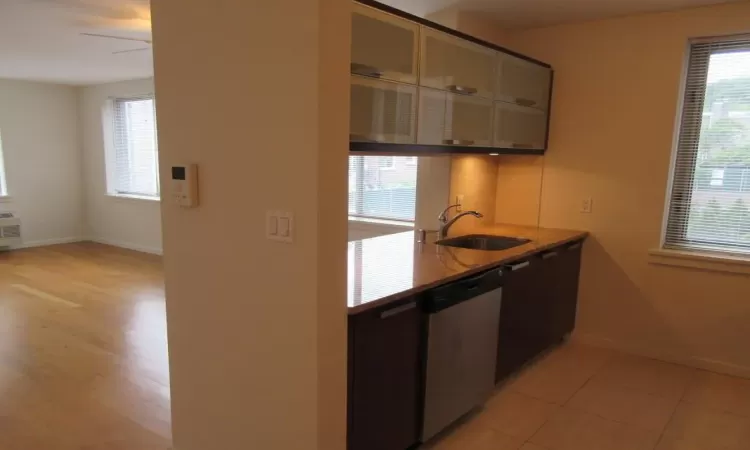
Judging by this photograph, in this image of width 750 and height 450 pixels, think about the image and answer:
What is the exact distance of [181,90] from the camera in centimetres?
199

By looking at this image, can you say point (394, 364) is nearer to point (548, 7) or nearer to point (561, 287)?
point (561, 287)

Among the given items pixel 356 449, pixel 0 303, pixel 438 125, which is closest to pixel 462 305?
pixel 356 449

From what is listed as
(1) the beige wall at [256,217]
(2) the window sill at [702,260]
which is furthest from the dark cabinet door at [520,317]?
(1) the beige wall at [256,217]

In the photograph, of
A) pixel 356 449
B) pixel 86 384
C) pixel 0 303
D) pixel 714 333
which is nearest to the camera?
pixel 356 449

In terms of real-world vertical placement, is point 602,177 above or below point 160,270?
above

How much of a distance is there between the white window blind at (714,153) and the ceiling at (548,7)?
0.41 meters

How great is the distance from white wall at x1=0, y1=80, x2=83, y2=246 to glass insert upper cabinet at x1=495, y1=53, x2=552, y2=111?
23.7 ft

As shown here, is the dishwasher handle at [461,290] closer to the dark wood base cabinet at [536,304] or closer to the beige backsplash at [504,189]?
the dark wood base cabinet at [536,304]

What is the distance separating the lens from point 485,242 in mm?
3590

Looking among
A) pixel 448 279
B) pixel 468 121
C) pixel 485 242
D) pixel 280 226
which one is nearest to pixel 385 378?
pixel 448 279

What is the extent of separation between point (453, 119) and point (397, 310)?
1.37 metres

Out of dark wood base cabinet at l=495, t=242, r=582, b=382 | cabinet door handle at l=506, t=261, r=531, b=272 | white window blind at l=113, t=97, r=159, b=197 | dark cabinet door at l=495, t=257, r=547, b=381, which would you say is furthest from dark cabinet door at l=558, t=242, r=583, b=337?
white window blind at l=113, t=97, r=159, b=197

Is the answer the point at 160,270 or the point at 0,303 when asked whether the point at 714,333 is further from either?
the point at 0,303

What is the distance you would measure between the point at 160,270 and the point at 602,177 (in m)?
5.16
